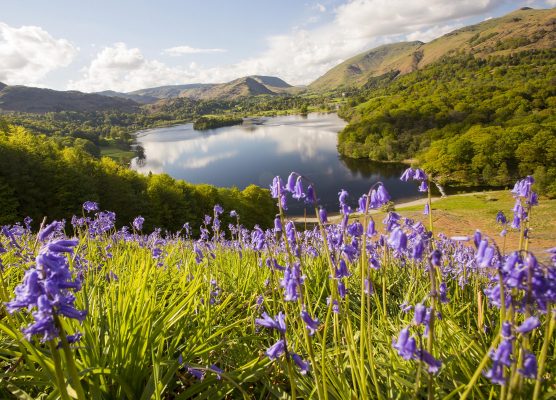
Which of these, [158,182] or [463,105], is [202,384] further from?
[463,105]

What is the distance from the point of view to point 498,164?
71312 millimetres

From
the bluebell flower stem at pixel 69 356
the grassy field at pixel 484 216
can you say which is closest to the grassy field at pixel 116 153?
the grassy field at pixel 484 216

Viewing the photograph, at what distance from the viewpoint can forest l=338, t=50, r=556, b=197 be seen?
70625 millimetres

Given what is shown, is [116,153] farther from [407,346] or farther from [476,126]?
[407,346]

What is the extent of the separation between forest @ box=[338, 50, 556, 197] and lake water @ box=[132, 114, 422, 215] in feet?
25.2

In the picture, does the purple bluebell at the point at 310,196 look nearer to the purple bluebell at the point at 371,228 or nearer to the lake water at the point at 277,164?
the purple bluebell at the point at 371,228

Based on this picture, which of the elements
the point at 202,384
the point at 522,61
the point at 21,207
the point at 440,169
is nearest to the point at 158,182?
the point at 21,207

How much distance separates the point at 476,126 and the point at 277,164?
160 ft

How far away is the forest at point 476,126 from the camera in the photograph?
7062cm

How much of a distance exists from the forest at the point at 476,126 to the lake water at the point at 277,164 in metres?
7.68

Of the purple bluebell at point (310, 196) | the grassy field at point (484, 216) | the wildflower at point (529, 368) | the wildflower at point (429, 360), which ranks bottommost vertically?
the grassy field at point (484, 216)

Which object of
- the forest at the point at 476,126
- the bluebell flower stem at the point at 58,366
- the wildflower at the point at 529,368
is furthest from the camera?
the forest at the point at 476,126

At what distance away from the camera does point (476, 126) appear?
3509 inches

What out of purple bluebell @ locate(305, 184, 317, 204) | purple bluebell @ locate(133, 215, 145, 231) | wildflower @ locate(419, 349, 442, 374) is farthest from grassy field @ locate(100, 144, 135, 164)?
wildflower @ locate(419, 349, 442, 374)
